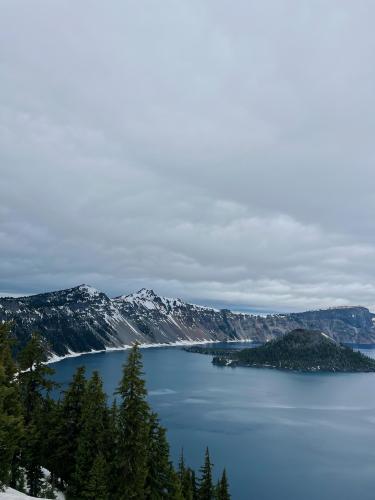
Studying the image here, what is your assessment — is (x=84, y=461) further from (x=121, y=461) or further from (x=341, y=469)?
(x=341, y=469)

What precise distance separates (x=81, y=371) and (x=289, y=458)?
305ft

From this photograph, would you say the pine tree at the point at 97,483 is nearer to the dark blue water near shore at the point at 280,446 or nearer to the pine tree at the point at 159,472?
the pine tree at the point at 159,472

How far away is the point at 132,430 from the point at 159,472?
12.1 metres

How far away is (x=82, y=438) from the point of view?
1748 inches

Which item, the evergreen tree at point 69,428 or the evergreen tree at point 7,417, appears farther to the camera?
the evergreen tree at point 69,428

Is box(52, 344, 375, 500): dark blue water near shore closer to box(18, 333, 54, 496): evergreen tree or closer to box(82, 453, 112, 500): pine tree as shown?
box(18, 333, 54, 496): evergreen tree

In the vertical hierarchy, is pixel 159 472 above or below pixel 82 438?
below

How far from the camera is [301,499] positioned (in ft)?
295

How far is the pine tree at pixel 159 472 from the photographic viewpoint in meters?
46.6

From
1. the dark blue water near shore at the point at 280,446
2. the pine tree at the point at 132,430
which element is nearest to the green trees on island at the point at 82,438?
the pine tree at the point at 132,430

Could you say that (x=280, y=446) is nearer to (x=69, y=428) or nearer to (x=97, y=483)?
(x=69, y=428)

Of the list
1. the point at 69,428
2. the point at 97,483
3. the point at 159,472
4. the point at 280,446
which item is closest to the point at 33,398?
the point at 69,428

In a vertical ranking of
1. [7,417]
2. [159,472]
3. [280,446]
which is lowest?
[280,446]

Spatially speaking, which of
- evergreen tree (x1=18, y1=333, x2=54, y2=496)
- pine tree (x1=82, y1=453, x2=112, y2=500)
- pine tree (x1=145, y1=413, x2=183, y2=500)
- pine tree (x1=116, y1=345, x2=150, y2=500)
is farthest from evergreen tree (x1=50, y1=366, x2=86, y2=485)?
pine tree (x1=116, y1=345, x2=150, y2=500)
